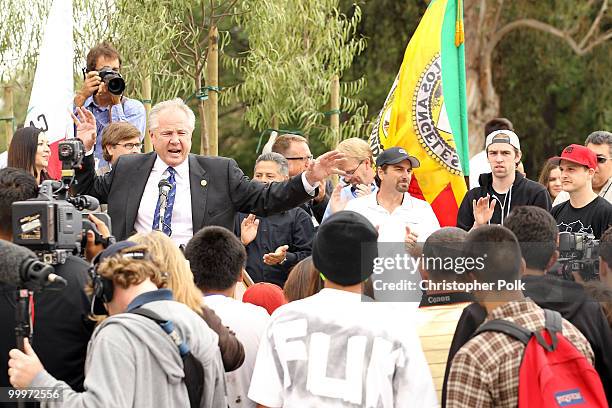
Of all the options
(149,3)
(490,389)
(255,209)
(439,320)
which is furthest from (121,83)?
(490,389)

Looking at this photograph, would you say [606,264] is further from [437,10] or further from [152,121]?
[437,10]

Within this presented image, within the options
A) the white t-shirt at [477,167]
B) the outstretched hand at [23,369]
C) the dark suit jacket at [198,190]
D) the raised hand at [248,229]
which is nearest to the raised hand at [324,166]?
the dark suit jacket at [198,190]

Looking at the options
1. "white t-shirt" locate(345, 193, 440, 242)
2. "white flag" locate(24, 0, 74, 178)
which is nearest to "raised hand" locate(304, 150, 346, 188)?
"white t-shirt" locate(345, 193, 440, 242)

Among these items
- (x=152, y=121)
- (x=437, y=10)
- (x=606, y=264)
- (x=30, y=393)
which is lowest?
(x=30, y=393)

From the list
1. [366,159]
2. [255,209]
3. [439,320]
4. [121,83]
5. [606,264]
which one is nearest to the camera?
[439,320]

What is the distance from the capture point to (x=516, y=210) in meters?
5.88

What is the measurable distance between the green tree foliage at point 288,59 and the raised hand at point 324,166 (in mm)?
4903

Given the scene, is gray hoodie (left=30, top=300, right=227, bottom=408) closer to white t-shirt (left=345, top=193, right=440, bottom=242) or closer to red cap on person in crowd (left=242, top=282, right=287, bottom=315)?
red cap on person in crowd (left=242, top=282, right=287, bottom=315)

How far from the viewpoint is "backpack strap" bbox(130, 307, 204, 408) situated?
4.73 m

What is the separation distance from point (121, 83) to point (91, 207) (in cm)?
264

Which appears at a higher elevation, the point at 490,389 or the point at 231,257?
the point at 231,257

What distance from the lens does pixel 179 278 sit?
16.8ft

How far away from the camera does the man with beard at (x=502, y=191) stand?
8.62 m
